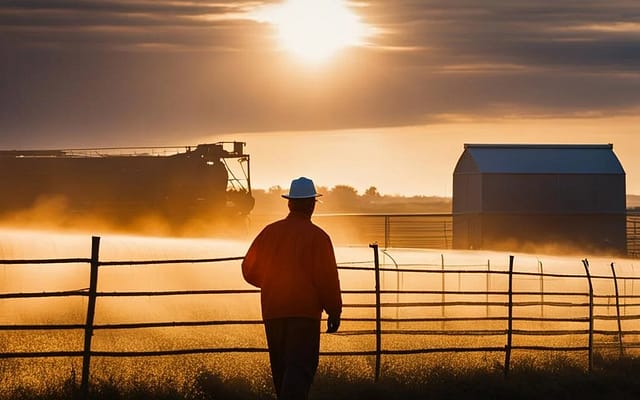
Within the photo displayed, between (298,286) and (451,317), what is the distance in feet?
67.0

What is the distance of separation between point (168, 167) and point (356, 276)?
748 inches

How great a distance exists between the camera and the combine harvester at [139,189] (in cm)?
5647

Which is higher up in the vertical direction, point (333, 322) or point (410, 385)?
point (333, 322)

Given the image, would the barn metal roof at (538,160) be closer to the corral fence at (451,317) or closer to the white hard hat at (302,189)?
the corral fence at (451,317)

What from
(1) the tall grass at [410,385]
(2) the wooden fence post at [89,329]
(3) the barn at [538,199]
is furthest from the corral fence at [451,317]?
(3) the barn at [538,199]

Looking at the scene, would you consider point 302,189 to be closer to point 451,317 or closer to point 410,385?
point 410,385

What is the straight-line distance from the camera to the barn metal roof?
196 feet

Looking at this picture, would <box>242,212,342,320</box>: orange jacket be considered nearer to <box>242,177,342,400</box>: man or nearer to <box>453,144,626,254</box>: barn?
<box>242,177,342,400</box>: man

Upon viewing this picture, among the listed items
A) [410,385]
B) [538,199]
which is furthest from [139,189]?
[410,385]

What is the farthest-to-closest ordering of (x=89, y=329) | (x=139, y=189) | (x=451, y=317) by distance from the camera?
(x=139, y=189) < (x=451, y=317) < (x=89, y=329)

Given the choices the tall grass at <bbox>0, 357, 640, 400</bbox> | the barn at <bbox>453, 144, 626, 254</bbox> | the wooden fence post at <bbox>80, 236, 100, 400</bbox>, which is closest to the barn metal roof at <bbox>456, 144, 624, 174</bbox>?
the barn at <bbox>453, 144, 626, 254</bbox>

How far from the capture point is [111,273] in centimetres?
4091

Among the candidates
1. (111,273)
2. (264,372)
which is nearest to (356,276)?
(111,273)

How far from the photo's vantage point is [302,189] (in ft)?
37.3
